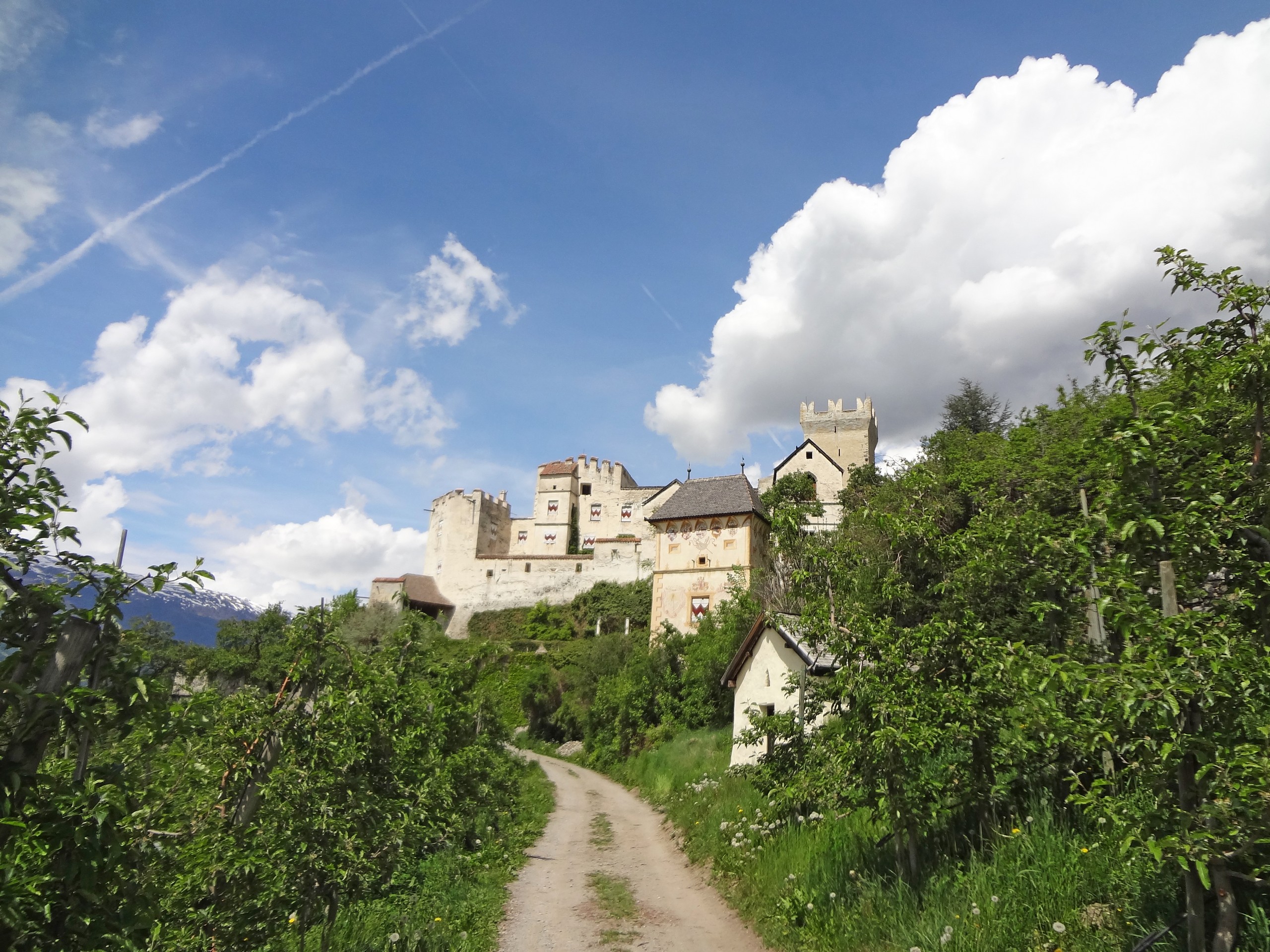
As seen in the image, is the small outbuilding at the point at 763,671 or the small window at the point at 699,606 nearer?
the small outbuilding at the point at 763,671

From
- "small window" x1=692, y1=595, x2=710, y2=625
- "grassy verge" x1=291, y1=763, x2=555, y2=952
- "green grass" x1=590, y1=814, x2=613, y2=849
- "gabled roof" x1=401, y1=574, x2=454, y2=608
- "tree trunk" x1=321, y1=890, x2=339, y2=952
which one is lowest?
"green grass" x1=590, y1=814, x2=613, y2=849

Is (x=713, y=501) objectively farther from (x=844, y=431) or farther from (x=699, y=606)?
(x=844, y=431)

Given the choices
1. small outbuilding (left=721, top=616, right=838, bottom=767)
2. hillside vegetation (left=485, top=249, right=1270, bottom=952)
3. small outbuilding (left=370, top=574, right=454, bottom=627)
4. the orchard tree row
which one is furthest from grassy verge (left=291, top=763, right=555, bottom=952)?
small outbuilding (left=370, top=574, right=454, bottom=627)

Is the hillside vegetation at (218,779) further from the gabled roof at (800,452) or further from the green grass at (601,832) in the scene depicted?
the gabled roof at (800,452)

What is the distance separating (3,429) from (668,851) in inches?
584

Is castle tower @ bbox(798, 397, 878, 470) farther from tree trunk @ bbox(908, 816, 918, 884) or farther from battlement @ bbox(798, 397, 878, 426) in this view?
tree trunk @ bbox(908, 816, 918, 884)

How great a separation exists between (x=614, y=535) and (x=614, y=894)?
55909 mm

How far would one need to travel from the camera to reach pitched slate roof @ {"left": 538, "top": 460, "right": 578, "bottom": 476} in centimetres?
6906

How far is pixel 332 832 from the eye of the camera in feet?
20.3

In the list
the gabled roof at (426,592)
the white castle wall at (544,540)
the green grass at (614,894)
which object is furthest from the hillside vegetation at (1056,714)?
the gabled roof at (426,592)

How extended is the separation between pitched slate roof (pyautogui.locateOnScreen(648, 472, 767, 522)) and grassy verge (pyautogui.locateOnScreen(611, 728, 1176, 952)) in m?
27.0

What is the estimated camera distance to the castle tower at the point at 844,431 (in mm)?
62125

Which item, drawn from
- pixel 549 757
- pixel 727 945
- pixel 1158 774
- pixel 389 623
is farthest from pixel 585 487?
pixel 1158 774

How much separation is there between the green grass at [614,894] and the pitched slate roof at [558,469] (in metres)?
56.6
